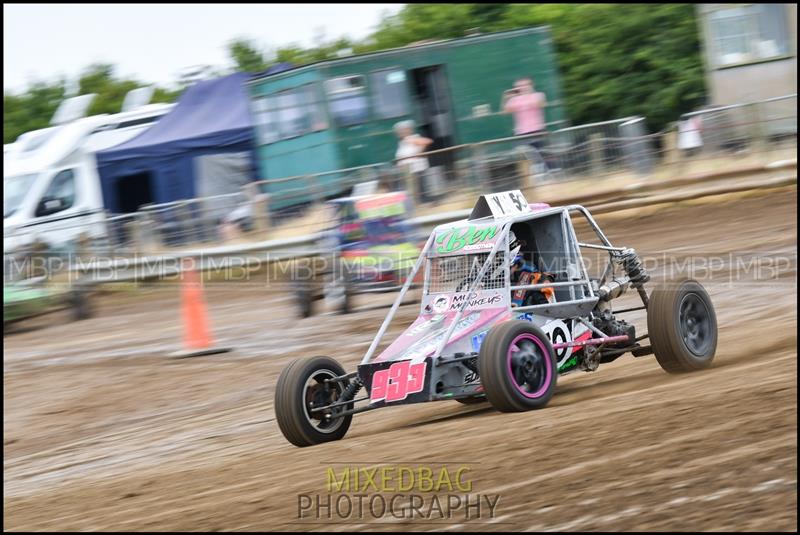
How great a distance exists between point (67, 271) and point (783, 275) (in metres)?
9.54

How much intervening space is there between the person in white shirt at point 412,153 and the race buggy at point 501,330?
316 inches

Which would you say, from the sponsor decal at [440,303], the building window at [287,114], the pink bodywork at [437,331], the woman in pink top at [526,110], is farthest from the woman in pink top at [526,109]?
the pink bodywork at [437,331]

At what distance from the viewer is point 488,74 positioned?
63.6ft

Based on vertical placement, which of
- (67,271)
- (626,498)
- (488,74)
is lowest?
(626,498)

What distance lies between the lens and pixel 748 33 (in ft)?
67.4

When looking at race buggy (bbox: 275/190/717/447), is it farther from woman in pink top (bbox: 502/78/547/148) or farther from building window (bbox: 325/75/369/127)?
building window (bbox: 325/75/369/127)

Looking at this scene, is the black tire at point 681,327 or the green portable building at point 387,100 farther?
the green portable building at point 387,100

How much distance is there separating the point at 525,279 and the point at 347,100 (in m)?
11.2

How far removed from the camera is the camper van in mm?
17750

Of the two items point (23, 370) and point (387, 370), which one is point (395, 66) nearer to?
point (23, 370)

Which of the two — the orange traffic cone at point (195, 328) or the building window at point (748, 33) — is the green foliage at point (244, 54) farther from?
the orange traffic cone at point (195, 328)

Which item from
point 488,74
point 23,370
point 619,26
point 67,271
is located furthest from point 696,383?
point 619,26

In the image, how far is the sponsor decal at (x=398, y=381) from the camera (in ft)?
23.3

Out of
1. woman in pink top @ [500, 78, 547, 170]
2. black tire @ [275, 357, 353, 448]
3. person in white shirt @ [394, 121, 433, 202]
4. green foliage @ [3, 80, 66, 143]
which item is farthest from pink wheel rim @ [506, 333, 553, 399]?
green foliage @ [3, 80, 66, 143]
